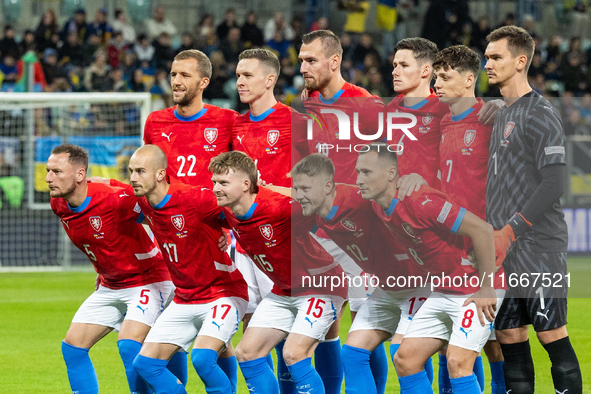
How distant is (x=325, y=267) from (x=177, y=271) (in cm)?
91

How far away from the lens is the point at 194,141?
19.1 feet

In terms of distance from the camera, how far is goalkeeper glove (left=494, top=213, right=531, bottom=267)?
457cm

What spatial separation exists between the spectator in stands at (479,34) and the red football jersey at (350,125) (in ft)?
43.6

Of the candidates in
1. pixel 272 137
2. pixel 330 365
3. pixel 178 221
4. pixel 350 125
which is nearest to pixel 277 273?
pixel 178 221

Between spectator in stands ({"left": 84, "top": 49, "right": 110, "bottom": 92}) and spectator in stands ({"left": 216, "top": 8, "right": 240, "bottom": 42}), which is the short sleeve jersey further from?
spectator in stands ({"left": 216, "top": 8, "right": 240, "bottom": 42})

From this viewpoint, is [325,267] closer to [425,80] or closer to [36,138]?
[425,80]

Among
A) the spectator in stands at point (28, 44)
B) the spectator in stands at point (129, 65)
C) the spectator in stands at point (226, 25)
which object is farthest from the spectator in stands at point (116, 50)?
the spectator in stands at point (226, 25)

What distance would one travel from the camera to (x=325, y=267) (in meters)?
5.08

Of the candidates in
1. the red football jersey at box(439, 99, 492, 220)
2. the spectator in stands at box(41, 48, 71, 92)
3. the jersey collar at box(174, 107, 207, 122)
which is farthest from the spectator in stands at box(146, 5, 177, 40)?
the red football jersey at box(439, 99, 492, 220)

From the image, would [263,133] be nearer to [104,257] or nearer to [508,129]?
[104,257]

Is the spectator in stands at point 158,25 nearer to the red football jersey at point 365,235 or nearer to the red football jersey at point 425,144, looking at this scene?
the red football jersey at point 425,144

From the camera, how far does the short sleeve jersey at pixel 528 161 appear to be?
15.1 ft

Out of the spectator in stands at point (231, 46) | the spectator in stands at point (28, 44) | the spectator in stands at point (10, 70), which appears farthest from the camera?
the spectator in stands at point (231, 46)

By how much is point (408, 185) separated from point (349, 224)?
0.52 m
